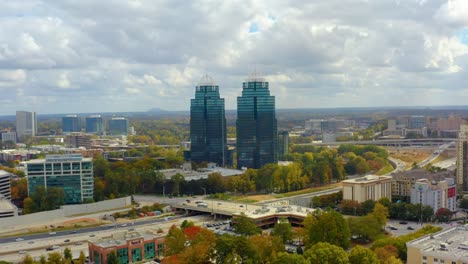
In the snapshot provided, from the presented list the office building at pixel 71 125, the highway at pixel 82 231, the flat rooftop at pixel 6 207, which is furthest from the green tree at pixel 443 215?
the office building at pixel 71 125

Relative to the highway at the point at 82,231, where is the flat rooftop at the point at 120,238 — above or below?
above

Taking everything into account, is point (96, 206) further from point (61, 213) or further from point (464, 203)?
point (464, 203)

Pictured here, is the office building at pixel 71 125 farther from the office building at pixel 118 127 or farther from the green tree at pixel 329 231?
the green tree at pixel 329 231

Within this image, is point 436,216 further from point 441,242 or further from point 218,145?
point 218,145

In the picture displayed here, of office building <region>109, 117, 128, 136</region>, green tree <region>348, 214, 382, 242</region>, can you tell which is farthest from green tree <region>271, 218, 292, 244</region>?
office building <region>109, 117, 128, 136</region>

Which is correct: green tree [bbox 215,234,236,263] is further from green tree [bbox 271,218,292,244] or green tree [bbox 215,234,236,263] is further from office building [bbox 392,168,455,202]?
office building [bbox 392,168,455,202]

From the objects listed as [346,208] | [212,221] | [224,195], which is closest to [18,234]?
[212,221]

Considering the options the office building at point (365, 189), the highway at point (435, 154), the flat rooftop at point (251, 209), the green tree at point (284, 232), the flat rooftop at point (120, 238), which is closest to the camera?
the flat rooftop at point (120, 238)
